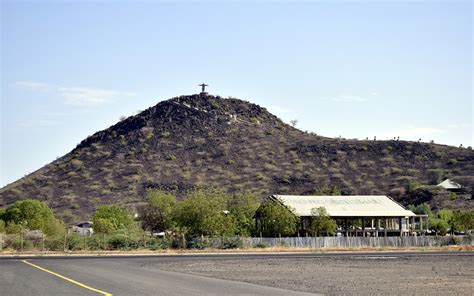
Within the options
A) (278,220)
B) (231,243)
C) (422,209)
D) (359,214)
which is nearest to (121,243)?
(231,243)

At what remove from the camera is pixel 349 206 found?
312 feet

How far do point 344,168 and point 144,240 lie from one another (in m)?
65.6

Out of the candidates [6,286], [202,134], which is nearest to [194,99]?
[202,134]

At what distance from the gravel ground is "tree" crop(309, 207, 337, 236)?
3627cm

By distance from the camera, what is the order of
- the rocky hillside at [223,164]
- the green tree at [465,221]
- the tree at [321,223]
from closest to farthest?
the tree at [321,223], the green tree at [465,221], the rocky hillside at [223,164]

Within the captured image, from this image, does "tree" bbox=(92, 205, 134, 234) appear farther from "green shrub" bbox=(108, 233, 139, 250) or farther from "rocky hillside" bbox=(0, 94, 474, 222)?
"rocky hillside" bbox=(0, 94, 474, 222)

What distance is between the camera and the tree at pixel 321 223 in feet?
287

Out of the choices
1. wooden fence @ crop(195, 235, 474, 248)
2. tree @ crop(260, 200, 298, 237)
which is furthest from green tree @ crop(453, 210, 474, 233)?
tree @ crop(260, 200, 298, 237)

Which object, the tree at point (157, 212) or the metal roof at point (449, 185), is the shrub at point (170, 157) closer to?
the tree at point (157, 212)

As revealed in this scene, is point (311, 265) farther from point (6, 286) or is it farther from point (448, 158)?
point (448, 158)

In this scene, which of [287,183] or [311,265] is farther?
[287,183]

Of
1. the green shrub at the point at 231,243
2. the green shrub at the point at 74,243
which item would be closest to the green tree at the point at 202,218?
the green shrub at the point at 231,243

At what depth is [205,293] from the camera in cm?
2783

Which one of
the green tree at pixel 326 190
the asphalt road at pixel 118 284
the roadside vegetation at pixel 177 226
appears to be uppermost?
the green tree at pixel 326 190
